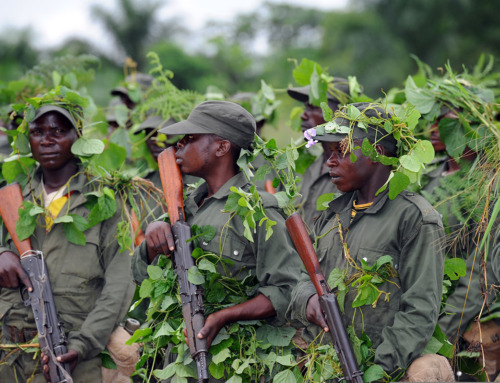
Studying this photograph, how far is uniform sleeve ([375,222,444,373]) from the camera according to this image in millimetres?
3734

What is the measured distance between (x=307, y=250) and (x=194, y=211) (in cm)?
91

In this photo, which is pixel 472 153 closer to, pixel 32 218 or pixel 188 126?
pixel 188 126

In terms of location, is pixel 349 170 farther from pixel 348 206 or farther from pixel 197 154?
pixel 197 154

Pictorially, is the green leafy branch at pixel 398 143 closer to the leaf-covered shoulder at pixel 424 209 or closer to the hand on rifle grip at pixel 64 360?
the leaf-covered shoulder at pixel 424 209

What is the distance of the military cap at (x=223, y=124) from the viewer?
175 inches

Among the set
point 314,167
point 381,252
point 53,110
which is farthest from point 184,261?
point 314,167

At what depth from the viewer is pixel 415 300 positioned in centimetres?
378

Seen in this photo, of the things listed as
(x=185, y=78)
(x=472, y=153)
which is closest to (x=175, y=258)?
(x=472, y=153)

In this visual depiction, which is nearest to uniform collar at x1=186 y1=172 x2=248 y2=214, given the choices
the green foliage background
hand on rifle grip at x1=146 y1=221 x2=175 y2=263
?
hand on rifle grip at x1=146 y1=221 x2=175 y2=263

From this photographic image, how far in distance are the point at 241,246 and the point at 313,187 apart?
206cm

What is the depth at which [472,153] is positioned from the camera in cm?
515

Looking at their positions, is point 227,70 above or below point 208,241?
above

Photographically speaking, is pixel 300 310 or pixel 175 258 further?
pixel 175 258

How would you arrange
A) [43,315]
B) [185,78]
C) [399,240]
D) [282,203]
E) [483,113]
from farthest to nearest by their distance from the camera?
[185,78] < [483,113] < [43,315] < [282,203] < [399,240]
